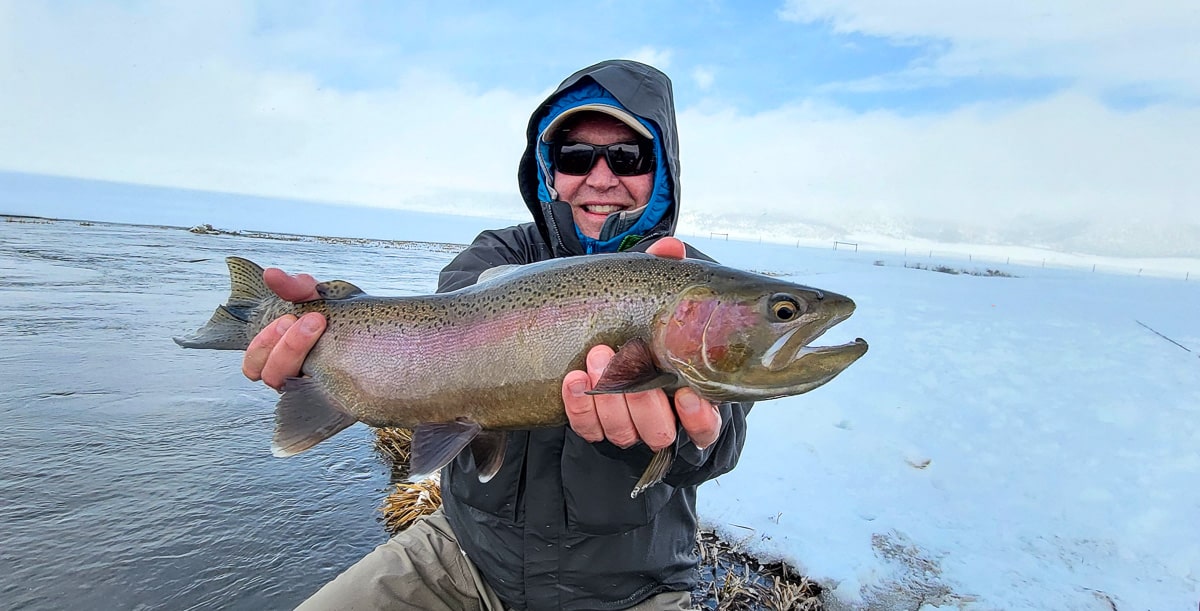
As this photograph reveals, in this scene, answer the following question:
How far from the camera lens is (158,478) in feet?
21.1

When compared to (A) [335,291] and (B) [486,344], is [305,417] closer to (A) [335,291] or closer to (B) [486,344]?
(A) [335,291]

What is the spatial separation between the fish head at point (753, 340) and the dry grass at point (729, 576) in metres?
2.45

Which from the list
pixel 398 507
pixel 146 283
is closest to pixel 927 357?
pixel 398 507

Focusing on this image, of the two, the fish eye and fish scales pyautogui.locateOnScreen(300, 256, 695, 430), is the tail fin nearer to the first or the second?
fish scales pyautogui.locateOnScreen(300, 256, 695, 430)

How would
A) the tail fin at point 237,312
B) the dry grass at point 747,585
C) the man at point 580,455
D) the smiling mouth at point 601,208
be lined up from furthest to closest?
1. the dry grass at point 747,585
2. the smiling mouth at point 601,208
3. the tail fin at point 237,312
4. the man at point 580,455

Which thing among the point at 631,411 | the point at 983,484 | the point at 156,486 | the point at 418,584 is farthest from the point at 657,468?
the point at 156,486

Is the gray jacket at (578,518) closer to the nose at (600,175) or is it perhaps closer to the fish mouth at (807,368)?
the fish mouth at (807,368)

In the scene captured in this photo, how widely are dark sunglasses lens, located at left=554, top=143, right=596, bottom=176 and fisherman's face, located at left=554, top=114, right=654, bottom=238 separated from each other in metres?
0.04

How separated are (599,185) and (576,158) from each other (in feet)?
0.78

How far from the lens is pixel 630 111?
148 inches

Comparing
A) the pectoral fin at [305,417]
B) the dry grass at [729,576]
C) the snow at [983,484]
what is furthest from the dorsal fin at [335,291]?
the snow at [983,484]

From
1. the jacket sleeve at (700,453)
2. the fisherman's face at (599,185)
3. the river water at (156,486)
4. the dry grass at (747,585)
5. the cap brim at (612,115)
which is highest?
the cap brim at (612,115)

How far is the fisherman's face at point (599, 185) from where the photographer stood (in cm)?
399

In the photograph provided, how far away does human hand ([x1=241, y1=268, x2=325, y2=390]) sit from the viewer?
2.69 meters
